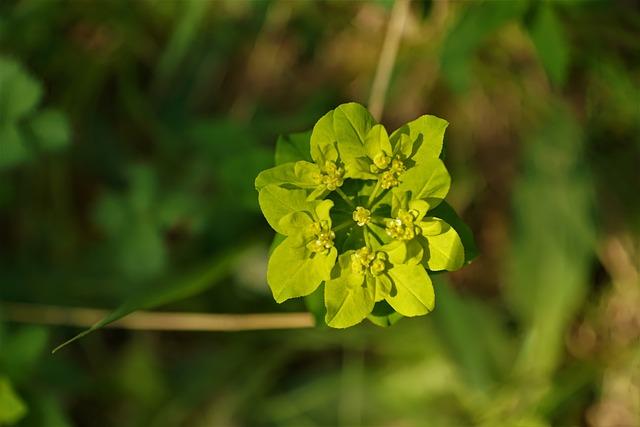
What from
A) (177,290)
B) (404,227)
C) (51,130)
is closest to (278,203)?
(404,227)

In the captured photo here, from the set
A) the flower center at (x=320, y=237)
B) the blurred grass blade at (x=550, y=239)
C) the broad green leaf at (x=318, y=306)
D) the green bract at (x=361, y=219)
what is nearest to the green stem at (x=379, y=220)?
the green bract at (x=361, y=219)

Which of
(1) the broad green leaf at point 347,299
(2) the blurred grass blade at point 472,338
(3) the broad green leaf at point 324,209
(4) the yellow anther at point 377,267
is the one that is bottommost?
(2) the blurred grass blade at point 472,338

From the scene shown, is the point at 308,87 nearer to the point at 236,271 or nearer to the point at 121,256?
the point at 236,271

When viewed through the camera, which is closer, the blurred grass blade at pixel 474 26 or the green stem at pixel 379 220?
the green stem at pixel 379 220

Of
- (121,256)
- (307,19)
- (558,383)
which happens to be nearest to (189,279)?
(121,256)

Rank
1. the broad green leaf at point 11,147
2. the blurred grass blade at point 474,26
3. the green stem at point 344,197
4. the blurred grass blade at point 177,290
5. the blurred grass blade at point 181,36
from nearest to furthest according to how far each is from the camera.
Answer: the green stem at point 344,197 → the blurred grass blade at point 177,290 → the blurred grass blade at point 474,26 → the broad green leaf at point 11,147 → the blurred grass blade at point 181,36

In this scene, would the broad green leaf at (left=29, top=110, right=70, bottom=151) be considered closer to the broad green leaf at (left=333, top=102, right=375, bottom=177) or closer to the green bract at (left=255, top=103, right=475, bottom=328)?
the green bract at (left=255, top=103, right=475, bottom=328)

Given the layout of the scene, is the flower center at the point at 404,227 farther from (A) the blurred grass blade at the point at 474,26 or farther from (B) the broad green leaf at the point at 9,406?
(B) the broad green leaf at the point at 9,406
